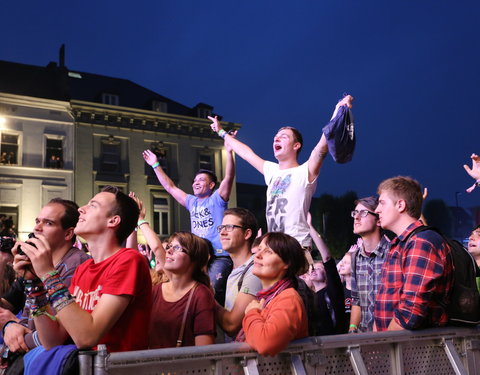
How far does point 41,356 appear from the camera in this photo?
7.47ft

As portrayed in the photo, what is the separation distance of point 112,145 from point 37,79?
5.10 metres

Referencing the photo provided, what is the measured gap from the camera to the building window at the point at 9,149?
22.7m

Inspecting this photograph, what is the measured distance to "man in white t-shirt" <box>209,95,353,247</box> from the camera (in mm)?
4547


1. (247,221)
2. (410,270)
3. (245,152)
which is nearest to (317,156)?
(247,221)

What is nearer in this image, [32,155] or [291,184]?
[291,184]

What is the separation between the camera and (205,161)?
27.5m

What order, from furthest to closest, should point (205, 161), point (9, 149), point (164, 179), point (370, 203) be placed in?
point (205, 161) → point (9, 149) → point (164, 179) → point (370, 203)

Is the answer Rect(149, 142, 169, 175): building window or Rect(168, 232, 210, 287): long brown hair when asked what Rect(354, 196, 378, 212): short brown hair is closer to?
Rect(168, 232, 210, 287): long brown hair

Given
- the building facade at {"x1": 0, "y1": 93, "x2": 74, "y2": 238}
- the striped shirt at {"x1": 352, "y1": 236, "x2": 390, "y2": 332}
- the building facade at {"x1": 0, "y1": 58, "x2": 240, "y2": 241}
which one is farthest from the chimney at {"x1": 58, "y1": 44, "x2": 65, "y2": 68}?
the striped shirt at {"x1": 352, "y1": 236, "x2": 390, "y2": 332}

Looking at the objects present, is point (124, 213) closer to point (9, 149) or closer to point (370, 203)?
point (370, 203)

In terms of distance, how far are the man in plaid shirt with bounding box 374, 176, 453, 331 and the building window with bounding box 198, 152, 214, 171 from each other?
950 inches

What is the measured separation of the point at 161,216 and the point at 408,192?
76.3 feet

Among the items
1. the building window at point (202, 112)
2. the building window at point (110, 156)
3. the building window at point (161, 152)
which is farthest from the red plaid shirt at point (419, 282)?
the building window at point (202, 112)

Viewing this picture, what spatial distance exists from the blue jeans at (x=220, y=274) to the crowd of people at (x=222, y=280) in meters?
0.01
